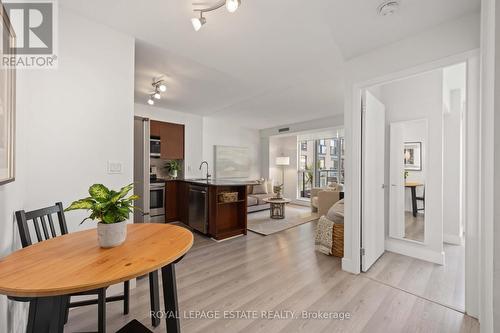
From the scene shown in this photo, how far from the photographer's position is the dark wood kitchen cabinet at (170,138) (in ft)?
16.1

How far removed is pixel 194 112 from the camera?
5.50 meters

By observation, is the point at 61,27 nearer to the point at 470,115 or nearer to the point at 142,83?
the point at 142,83

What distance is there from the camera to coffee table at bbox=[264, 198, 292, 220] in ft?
16.7

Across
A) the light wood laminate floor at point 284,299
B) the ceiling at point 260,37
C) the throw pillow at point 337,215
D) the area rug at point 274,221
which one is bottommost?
the area rug at point 274,221

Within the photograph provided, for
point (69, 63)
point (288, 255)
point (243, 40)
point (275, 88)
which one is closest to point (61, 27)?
point (69, 63)

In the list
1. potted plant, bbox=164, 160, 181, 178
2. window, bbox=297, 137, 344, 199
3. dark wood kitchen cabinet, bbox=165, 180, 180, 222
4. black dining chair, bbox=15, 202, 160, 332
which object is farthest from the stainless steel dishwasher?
window, bbox=297, 137, 344, 199

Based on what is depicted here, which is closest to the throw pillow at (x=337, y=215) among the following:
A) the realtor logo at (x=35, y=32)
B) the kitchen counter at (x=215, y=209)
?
the kitchen counter at (x=215, y=209)

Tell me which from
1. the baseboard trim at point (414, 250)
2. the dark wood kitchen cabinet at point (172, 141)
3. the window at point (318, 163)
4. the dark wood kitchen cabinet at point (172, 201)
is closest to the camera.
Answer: the baseboard trim at point (414, 250)

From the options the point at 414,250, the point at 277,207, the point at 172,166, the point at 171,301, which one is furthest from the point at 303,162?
the point at 171,301

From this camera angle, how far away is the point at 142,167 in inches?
101

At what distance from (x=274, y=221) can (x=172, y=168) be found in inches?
109

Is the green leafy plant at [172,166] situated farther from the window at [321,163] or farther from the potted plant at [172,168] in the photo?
the window at [321,163]

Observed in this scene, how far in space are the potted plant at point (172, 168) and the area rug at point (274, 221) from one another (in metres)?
2.16

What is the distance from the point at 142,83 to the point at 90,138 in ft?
6.38
